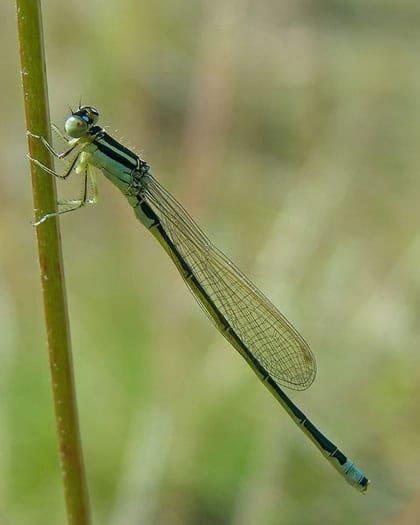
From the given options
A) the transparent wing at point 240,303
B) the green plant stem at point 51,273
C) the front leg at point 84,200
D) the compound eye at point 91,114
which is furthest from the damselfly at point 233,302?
the green plant stem at point 51,273

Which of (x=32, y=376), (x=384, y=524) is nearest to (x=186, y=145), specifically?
(x=32, y=376)

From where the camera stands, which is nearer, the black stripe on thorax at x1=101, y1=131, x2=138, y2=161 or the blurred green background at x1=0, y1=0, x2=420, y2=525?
the black stripe on thorax at x1=101, y1=131, x2=138, y2=161

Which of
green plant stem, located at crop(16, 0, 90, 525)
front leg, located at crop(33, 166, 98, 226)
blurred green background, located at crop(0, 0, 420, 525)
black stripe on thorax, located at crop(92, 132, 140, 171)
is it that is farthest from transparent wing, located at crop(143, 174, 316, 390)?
green plant stem, located at crop(16, 0, 90, 525)

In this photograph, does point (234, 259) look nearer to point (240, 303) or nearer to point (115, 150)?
point (240, 303)

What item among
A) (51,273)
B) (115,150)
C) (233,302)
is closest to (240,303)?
(233,302)

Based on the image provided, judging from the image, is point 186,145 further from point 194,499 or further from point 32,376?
point 194,499

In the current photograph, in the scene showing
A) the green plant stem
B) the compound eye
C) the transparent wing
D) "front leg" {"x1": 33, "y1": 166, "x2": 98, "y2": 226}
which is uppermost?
the compound eye

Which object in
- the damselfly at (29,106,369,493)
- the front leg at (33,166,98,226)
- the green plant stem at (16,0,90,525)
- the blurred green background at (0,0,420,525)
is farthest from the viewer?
the blurred green background at (0,0,420,525)

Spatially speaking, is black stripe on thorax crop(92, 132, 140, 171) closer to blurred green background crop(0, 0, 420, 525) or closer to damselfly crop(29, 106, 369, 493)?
damselfly crop(29, 106, 369, 493)
